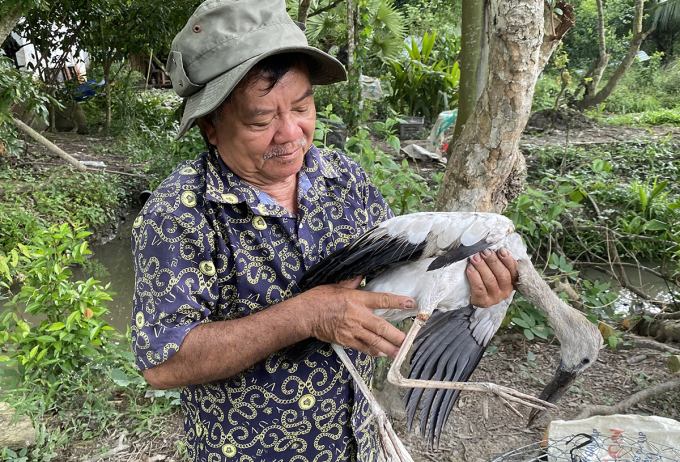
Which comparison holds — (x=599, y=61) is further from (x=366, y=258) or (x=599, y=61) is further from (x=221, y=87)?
(x=221, y=87)

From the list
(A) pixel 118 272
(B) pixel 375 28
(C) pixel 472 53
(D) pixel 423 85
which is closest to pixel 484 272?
(C) pixel 472 53

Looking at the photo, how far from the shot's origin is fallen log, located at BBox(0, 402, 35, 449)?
8.57ft

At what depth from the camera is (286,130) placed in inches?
57.7

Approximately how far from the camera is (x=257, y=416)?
4.80ft

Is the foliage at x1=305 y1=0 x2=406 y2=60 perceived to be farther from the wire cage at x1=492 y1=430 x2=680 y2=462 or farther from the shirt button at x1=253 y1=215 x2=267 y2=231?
the shirt button at x1=253 y1=215 x2=267 y2=231

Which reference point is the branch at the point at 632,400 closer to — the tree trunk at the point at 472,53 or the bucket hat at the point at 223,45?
the tree trunk at the point at 472,53

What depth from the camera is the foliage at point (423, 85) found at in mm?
10250

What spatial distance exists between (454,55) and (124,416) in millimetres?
10969

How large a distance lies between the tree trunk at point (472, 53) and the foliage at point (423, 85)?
23.0ft

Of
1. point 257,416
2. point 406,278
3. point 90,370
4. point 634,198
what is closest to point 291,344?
point 257,416

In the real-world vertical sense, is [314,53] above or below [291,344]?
above

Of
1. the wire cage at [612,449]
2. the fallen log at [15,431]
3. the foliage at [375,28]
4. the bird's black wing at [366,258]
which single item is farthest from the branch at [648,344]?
the foliage at [375,28]

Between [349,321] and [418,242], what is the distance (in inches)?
17.1

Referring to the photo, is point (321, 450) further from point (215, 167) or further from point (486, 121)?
point (486, 121)
